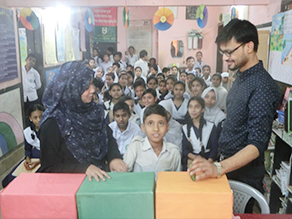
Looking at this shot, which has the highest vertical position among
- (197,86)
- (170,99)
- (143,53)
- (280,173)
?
(143,53)

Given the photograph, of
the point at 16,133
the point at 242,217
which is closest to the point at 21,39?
the point at 16,133

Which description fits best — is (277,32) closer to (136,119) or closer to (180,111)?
(180,111)

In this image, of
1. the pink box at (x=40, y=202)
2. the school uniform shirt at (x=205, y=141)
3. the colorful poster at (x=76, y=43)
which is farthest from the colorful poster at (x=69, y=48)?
the pink box at (x=40, y=202)

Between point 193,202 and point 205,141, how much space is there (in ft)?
5.87

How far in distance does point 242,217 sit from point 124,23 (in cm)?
221

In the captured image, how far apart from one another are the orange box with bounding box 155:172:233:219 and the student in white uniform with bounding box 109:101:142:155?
5.54ft

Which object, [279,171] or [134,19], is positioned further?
[134,19]

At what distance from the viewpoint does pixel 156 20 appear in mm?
2754

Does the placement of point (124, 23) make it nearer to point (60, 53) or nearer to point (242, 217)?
point (60, 53)

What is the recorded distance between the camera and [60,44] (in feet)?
9.55

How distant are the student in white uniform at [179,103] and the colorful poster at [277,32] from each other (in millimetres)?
878

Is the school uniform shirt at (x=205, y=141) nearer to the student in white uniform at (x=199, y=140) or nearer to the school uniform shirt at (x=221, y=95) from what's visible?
the student in white uniform at (x=199, y=140)

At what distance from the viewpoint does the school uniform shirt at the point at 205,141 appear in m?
2.45

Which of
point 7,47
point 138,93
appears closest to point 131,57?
point 138,93
